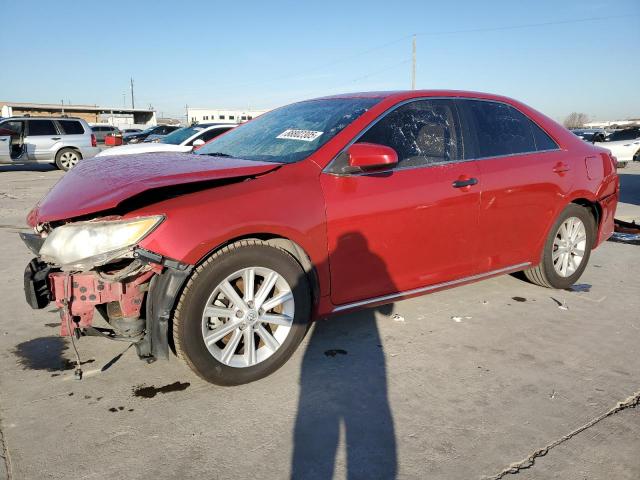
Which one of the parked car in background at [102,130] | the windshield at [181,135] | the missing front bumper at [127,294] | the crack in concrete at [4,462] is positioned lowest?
the crack in concrete at [4,462]

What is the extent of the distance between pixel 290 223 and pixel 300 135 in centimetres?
87

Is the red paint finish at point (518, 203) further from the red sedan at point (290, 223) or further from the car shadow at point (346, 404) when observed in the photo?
the car shadow at point (346, 404)

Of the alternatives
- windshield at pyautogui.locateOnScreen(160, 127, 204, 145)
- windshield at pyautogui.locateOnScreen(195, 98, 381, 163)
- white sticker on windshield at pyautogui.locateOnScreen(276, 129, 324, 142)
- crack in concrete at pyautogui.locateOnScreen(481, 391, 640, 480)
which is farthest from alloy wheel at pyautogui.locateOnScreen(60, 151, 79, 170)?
crack in concrete at pyautogui.locateOnScreen(481, 391, 640, 480)

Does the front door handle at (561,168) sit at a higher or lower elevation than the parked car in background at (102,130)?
lower

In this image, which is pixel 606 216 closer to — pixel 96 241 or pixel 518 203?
pixel 518 203

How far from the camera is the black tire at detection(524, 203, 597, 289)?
423 cm

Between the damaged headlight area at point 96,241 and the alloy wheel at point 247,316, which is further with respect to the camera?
the alloy wheel at point 247,316

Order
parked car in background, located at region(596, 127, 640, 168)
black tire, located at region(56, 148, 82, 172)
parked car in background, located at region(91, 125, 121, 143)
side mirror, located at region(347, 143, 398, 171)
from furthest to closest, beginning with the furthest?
parked car in background, located at region(91, 125, 121, 143) < parked car in background, located at region(596, 127, 640, 168) < black tire, located at region(56, 148, 82, 172) < side mirror, located at region(347, 143, 398, 171)

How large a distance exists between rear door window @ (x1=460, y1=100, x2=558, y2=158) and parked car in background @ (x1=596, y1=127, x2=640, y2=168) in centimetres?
1644

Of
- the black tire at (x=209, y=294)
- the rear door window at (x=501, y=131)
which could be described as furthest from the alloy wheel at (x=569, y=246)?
the black tire at (x=209, y=294)

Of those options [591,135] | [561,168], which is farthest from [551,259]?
[591,135]

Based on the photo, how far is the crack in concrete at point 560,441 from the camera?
2135 mm

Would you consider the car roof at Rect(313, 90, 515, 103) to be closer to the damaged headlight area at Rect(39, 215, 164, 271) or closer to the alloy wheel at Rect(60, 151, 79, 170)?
the damaged headlight area at Rect(39, 215, 164, 271)

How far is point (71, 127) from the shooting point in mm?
16922
